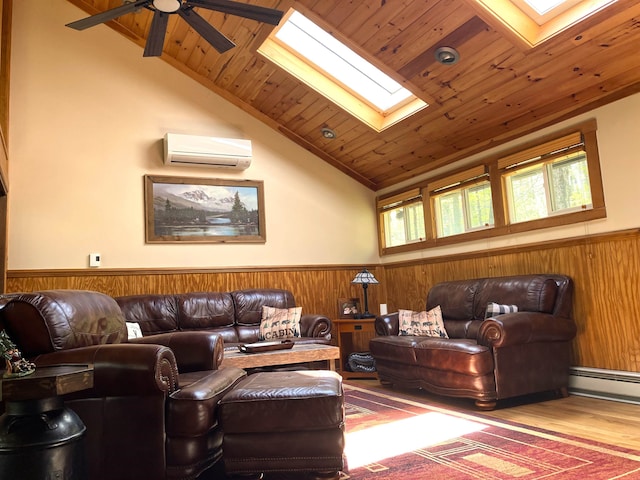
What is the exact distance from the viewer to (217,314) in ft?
15.8

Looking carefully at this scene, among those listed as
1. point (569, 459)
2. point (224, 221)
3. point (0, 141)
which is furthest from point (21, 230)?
point (569, 459)

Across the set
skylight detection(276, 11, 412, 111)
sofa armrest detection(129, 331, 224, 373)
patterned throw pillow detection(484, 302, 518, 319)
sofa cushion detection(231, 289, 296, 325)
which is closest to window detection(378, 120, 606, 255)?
patterned throw pillow detection(484, 302, 518, 319)

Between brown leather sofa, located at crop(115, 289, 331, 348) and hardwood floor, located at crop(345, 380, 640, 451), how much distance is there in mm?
1306

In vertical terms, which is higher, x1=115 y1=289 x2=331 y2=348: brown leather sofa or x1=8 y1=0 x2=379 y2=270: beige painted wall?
x1=8 y1=0 x2=379 y2=270: beige painted wall

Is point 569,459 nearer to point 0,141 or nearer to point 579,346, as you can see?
point 579,346

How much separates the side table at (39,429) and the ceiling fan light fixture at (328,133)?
4156 mm

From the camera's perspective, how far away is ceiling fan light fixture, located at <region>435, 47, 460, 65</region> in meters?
3.73

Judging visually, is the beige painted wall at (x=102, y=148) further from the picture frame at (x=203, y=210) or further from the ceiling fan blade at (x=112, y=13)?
the ceiling fan blade at (x=112, y=13)

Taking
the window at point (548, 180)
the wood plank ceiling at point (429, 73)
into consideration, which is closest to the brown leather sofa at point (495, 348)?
the window at point (548, 180)

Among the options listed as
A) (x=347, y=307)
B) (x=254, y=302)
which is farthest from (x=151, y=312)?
(x=347, y=307)

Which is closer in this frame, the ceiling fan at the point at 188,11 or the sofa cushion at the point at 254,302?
the ceiling fan at the point at 188,11

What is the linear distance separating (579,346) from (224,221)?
3.67 meters

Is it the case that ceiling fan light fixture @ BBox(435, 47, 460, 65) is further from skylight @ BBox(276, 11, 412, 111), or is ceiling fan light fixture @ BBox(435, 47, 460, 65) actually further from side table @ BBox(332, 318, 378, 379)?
side table @ BBox(332, 318, 378, 379)

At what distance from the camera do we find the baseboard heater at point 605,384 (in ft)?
11.4
